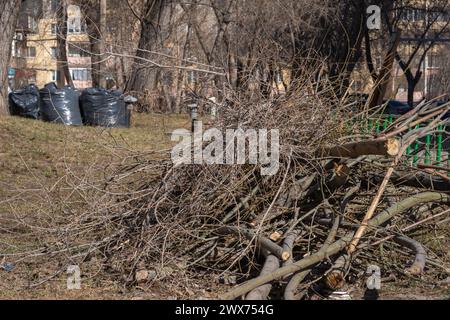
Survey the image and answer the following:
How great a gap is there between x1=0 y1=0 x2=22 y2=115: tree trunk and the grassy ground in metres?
1.27

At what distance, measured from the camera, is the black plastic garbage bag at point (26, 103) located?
53.6ft

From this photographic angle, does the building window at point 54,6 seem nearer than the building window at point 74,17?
No

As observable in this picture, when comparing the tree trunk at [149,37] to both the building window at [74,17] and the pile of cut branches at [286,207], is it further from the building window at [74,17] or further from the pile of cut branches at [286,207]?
the pile of cut branches at [286,207]

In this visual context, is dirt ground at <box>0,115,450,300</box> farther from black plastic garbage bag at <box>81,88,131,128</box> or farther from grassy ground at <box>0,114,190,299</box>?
black plastic garbage bag at <box>81,88,131,128</box>

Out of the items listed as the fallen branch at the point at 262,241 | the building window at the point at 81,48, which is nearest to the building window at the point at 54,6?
the building window at the point at 81,48

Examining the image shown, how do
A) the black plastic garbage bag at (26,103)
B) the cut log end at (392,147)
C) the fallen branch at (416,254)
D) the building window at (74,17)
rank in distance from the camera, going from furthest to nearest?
1. the building window at (74,17)
2. the black plastic garbage bag at (26,103)
3. the cut log end at (392,147)
4. the fallen branch at (416,254)

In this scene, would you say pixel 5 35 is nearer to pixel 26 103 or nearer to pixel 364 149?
Answer: pixel 26 103

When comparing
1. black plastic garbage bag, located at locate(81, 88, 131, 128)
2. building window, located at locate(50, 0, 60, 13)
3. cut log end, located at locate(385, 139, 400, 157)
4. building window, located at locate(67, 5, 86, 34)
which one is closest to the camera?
cut log end, located at locate(385, 139, 400, 157)

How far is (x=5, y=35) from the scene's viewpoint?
1588 cm

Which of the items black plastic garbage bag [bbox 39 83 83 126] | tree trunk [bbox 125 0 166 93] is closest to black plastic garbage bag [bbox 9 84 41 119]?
black plastic garbage bag [bbox 39 83 83 126]

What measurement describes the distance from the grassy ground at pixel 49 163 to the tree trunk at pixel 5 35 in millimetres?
1265

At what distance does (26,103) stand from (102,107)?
1.75 metres

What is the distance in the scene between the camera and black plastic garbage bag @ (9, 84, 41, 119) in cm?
1634
